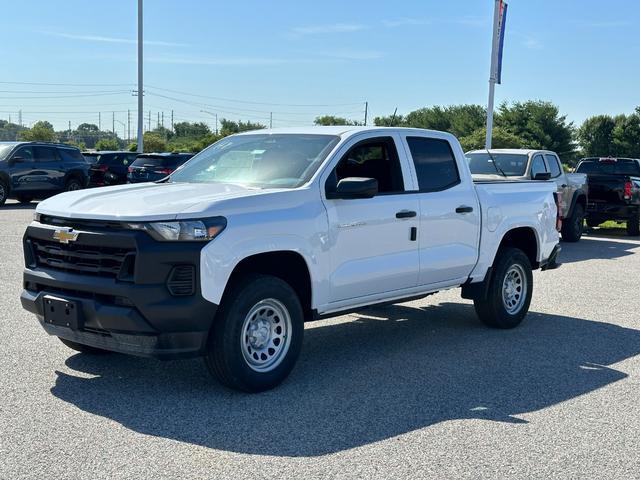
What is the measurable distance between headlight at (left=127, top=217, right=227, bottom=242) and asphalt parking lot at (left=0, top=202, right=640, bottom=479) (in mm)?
1166

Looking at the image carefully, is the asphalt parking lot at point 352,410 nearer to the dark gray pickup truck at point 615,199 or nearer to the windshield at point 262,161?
the windshield at point 262,161

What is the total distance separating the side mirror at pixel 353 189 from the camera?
6184 mm

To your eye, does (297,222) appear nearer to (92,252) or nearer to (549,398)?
(92,252)

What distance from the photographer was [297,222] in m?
5.96

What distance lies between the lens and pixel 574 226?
18359 millimetres

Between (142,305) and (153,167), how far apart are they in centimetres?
1855

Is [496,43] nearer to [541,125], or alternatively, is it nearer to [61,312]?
[61,312]

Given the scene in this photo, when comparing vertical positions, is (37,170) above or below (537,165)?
below

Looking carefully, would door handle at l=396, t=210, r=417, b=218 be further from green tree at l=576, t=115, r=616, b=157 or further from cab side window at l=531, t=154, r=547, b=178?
green tree at l=576, t=115, r=616, b=157

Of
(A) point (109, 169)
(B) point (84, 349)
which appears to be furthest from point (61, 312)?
(A) point (109, 169)

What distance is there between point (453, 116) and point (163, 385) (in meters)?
93.8

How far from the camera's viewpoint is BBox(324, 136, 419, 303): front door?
6.35 m

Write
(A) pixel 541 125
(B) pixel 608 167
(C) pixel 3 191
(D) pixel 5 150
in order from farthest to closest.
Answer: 1. (A) pixel 541 125
2. (D) pixel 5 150
3. (C) pixel 3 191
4. (B) pixel 608 167

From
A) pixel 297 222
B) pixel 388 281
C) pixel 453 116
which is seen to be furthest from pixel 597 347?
pixel 453 116
